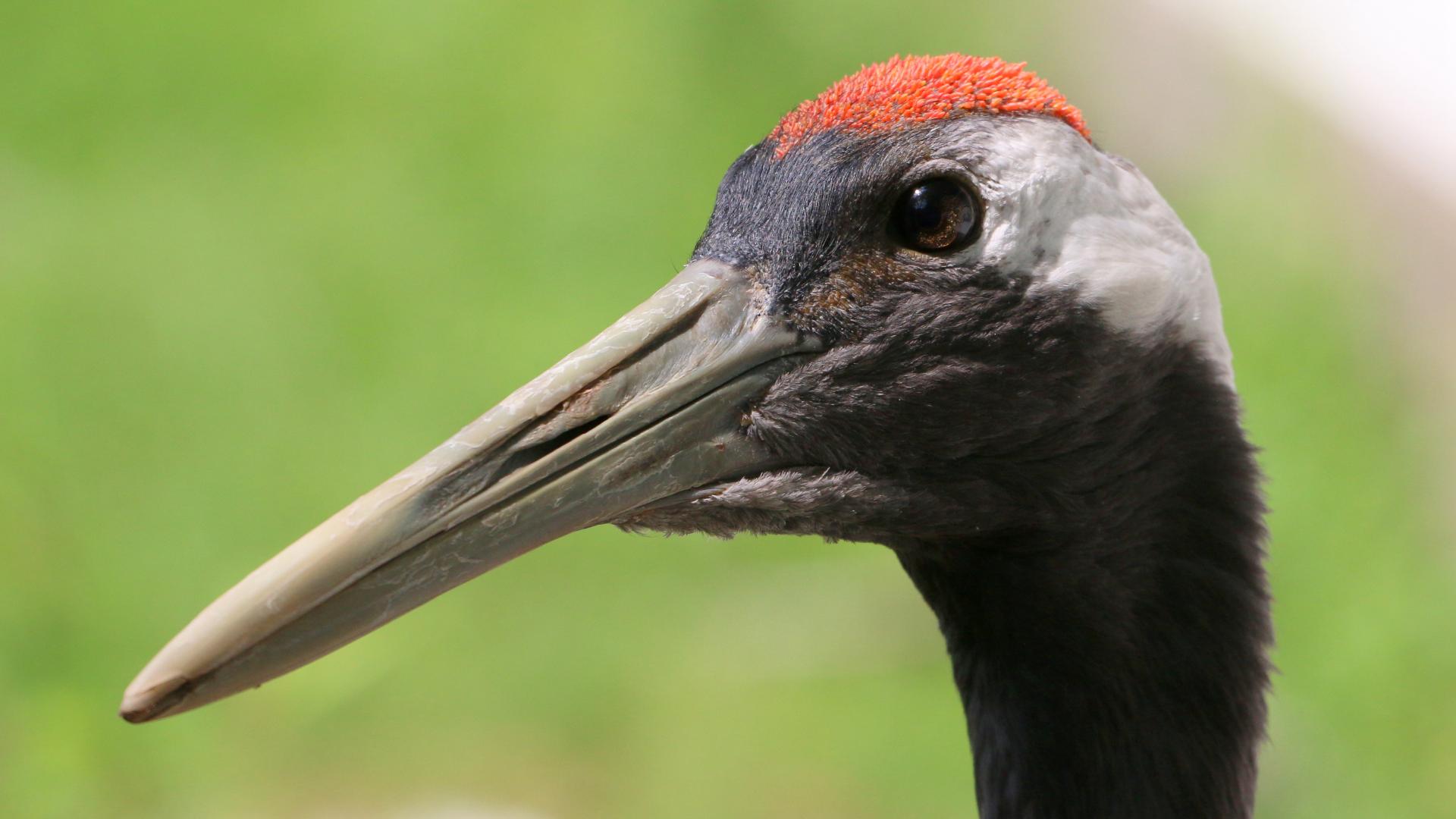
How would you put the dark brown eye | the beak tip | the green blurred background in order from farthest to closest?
the green blurred background < the dark brown eye < the beak tip

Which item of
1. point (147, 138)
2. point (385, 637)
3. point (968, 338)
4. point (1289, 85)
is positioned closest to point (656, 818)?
point (385, 637)

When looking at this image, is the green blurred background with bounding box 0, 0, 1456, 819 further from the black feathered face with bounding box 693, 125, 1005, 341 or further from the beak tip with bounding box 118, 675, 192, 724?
the black feathered face with bounding box 693, 125, 1005, 341

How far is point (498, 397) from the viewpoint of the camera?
649 cm

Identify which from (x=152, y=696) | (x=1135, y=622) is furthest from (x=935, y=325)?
(x=152, y=696)

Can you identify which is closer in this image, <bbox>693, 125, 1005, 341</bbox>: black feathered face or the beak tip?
the beak tip

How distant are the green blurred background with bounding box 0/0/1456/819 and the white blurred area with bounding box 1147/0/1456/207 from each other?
0.75 ft

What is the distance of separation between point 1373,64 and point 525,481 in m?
6.55

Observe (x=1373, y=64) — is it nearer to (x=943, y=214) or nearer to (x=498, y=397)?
(x=498, y=397)

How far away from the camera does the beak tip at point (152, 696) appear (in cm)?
236

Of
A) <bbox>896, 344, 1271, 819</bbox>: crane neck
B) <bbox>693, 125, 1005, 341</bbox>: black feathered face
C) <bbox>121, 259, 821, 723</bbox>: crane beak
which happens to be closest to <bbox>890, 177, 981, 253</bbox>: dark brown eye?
<bbox>693, 125, 1005, 341</bbox>: black feathered face

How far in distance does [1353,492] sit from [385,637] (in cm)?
384

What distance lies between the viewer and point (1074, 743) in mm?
2869

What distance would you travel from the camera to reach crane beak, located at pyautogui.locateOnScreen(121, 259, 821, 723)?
2408mm

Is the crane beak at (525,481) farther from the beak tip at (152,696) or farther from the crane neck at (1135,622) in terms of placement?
the crane neck at (1135,622)
